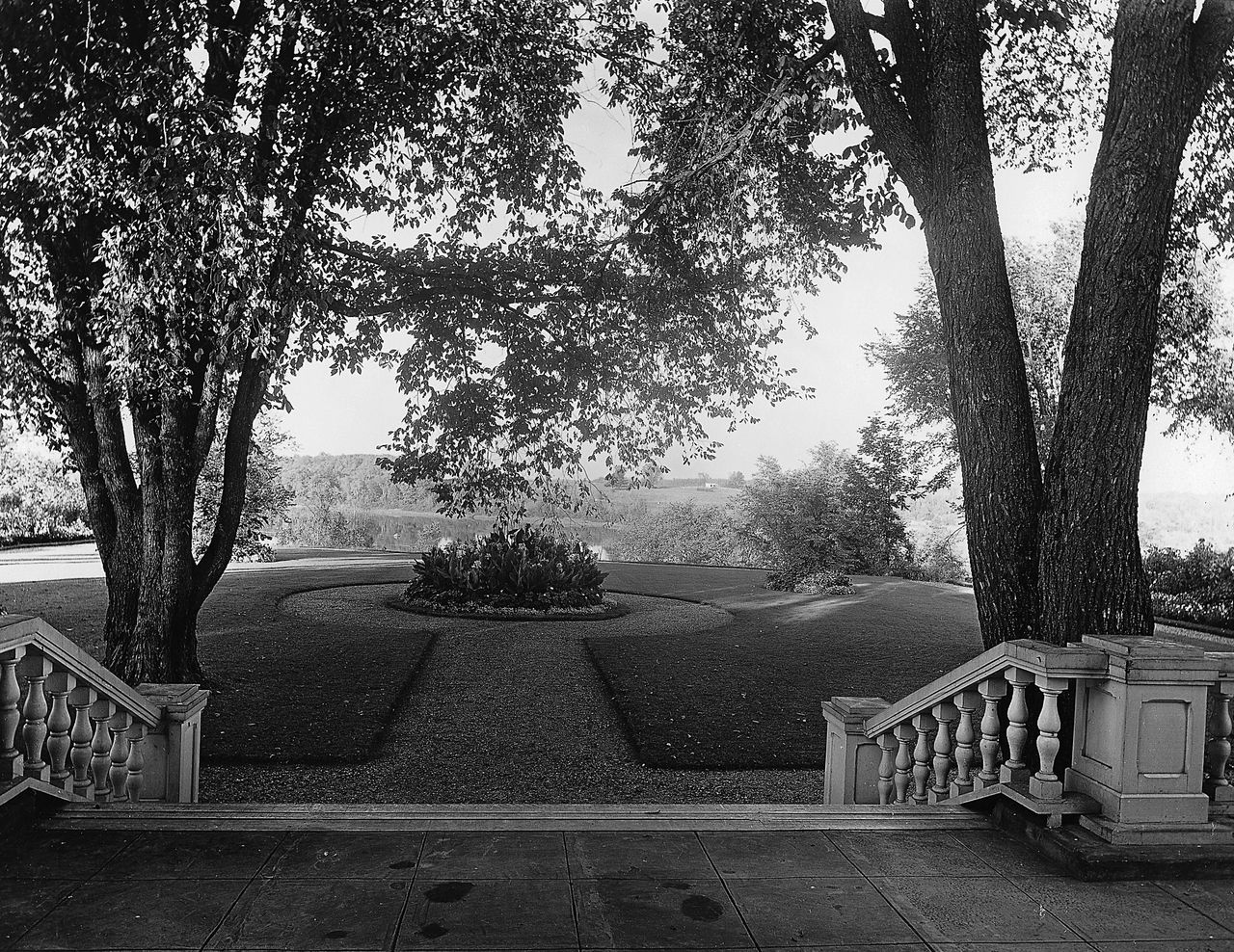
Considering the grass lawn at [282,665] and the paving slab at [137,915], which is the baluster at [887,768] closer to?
the paving slab at [137,915]

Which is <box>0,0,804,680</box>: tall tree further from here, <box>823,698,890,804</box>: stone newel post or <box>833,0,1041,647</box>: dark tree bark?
<box>823,698,890,804</box>: stone newel post

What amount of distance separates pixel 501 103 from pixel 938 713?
27.5 ft

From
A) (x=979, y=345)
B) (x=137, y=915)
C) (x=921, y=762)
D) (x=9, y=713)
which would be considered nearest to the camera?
(x=137, y=915)

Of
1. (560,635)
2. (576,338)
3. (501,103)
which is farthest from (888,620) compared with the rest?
(501,103)

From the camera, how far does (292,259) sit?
23.4 ft

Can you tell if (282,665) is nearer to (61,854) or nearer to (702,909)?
(61,854)

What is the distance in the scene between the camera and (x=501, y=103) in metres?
10.1

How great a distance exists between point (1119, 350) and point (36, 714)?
18.1ft

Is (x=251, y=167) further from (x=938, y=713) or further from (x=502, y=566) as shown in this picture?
(x=502, y=566)

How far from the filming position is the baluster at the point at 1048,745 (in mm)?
3814

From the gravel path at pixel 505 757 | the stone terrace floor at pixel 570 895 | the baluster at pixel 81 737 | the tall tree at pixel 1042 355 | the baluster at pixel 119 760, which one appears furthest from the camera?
the tall tree at pixel 1042 355

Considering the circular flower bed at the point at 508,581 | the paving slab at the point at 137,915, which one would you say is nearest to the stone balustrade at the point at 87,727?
the paving slab at the point at 137,915

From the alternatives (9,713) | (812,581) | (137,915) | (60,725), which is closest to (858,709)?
(137,915)

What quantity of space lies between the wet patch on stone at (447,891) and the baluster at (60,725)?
206cm
